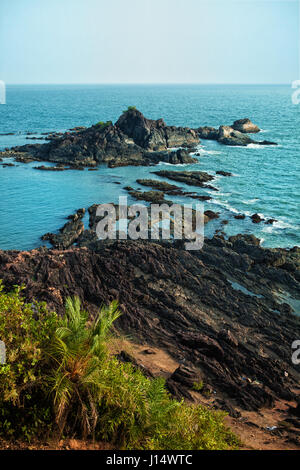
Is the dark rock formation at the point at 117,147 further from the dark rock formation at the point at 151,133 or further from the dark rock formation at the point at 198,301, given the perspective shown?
the dark rock formation at the point at 198,301

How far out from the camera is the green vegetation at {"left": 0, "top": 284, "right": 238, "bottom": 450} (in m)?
8.96

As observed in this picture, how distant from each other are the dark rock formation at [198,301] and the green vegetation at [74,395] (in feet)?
14.5

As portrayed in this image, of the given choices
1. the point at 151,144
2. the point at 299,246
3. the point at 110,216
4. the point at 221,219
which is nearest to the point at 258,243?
the point at 299,246

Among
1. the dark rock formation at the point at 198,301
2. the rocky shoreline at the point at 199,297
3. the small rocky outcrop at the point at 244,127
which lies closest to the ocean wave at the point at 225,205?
the rocky shoreline at the point at 199,297

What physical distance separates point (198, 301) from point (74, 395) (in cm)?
1376

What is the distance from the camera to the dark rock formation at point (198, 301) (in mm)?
16584

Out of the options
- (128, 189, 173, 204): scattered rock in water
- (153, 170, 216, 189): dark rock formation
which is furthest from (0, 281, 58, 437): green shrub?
(153, 170, 216, 189): dark rock formation

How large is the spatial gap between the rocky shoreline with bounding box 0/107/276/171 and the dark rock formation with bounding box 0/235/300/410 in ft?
125

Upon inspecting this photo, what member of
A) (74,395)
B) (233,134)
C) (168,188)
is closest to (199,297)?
(74,395)

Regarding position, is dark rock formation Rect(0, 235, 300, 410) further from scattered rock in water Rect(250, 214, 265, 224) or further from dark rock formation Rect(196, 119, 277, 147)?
dark rock formation Rect(196, 119, 277, 147)

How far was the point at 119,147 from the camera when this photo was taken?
218ft
